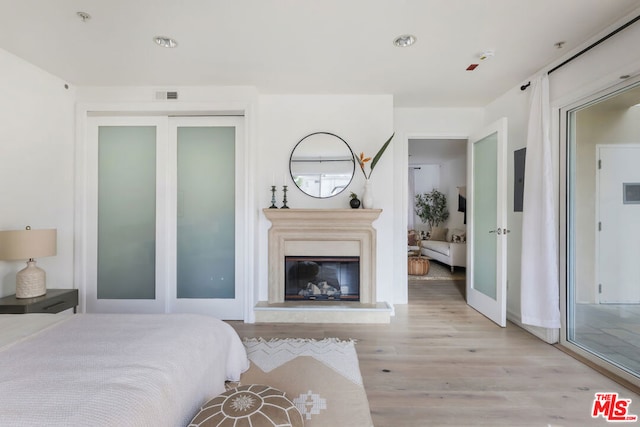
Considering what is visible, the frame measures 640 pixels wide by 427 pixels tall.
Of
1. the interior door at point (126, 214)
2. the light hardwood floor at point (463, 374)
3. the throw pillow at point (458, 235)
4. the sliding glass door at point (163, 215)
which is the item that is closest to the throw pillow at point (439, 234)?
the throw pillow at point (458, 235)

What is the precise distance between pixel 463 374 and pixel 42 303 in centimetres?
321

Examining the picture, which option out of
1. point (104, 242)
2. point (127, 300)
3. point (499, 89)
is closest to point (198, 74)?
point (104, 242)

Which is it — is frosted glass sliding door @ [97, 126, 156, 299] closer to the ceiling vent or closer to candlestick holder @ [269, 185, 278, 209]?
the ceiling vent

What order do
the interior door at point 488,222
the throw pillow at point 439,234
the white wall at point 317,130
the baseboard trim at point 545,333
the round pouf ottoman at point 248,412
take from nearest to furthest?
the round pouf ottoman at point 248,412
the baseboard trim at point 545,333
the interior door at point 488,222
the white wall at point 317,130
the throw pillow at point 439,234

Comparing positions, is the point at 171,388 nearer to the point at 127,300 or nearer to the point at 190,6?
the point at 190,6

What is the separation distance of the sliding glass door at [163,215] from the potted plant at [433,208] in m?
5.26

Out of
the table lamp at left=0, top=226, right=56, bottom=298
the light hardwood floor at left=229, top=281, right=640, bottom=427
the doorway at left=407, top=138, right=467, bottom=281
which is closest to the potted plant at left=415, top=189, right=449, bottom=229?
the doorway at left=407, top=138, right=467, bottom=281

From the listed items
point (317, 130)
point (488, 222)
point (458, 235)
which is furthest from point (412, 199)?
point (317, 130)

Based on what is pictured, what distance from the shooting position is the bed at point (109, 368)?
862mm

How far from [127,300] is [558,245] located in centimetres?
427

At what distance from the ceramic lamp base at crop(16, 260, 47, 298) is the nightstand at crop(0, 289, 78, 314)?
1.6 inches

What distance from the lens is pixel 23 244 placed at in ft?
6.93

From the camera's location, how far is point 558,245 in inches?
97.0

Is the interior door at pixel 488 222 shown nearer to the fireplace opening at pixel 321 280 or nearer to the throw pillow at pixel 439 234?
the fireplace opening at pixel 321 280
